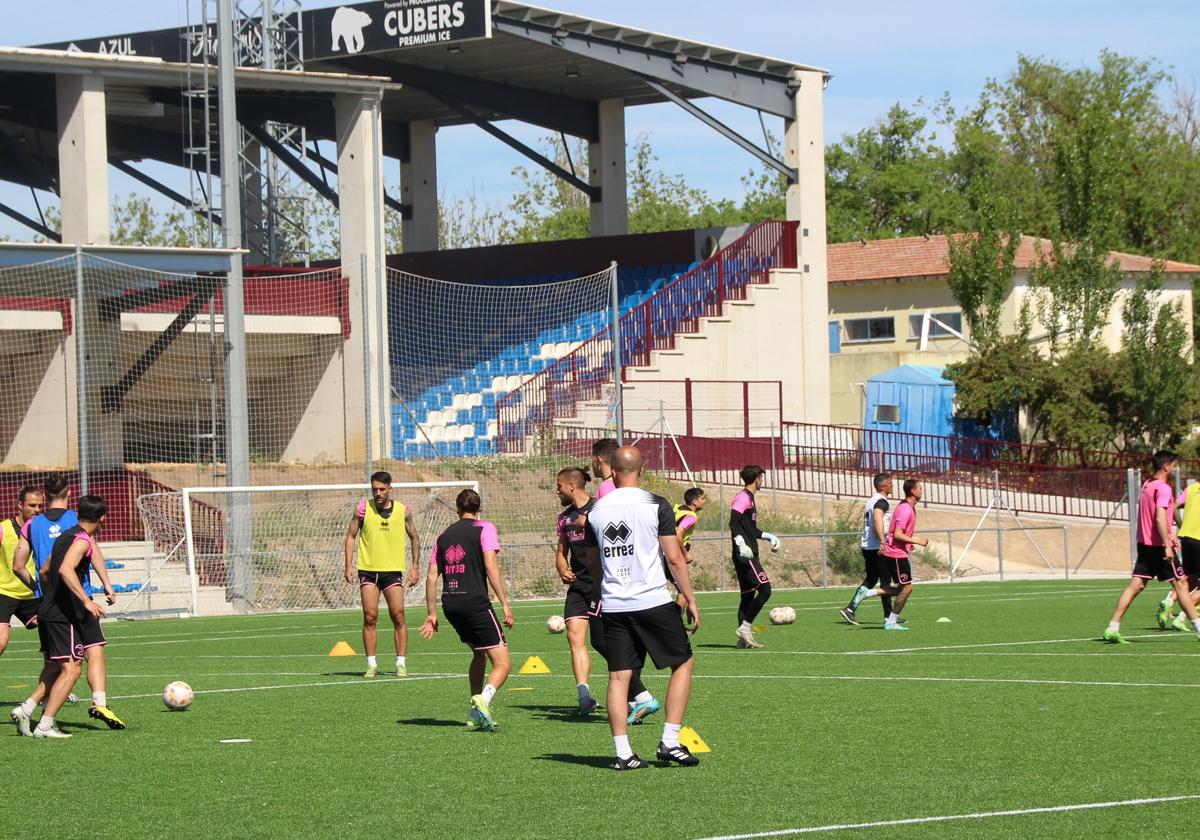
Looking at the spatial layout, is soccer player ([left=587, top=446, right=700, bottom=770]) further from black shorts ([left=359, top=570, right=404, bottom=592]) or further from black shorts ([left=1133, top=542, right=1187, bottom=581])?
black shorts ([left=1133, top=542, right=1187, bottom=581])

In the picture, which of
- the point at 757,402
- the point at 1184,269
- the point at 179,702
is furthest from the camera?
the point at 1184,269

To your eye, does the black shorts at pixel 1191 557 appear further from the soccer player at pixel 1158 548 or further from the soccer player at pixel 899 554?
the soccer player at pixel 899 554

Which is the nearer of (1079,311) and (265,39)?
(265,39)

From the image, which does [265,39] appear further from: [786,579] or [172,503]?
[786,579]

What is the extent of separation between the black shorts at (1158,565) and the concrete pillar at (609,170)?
28.8 meters

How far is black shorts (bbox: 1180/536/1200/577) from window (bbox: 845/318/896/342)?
33.8 meters

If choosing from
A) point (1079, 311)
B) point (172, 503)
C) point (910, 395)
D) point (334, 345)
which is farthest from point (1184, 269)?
point (172, 503)

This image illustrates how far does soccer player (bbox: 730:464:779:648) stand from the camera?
1711 cm

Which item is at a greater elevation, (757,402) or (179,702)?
(757,402)

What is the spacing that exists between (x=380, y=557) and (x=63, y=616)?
416 cm

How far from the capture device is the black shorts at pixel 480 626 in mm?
11492

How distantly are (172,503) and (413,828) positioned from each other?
773 inches

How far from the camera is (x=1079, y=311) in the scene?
150 ft

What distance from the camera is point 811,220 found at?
42.1 meters
